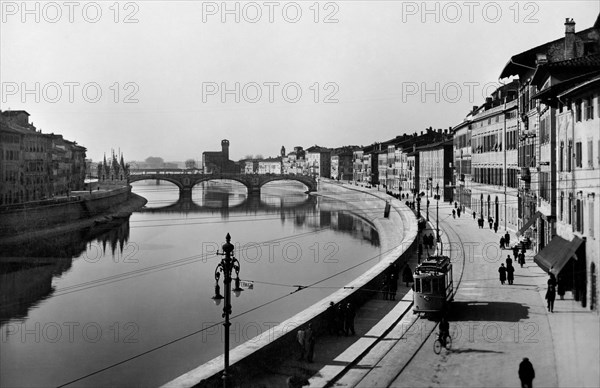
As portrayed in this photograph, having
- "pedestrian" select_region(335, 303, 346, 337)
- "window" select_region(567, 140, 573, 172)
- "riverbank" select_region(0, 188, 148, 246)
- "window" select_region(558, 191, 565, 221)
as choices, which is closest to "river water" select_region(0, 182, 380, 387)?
"riverbank" select_region(0, 188, 148, 246)

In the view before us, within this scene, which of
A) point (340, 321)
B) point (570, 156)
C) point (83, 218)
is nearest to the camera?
point (340, 321)

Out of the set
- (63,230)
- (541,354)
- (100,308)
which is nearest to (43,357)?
(100,308)

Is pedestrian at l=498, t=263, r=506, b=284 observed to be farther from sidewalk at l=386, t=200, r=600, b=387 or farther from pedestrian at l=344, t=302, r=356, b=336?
pedestrian at l=344, t=302, r=356, b=336

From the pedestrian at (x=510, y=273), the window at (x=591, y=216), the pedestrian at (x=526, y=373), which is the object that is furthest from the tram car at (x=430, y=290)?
the pedestrian at (x=526, y=373)

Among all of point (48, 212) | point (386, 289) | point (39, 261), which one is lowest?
point (39, 261)

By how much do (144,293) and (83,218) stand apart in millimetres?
38325

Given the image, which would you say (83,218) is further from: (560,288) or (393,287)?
(560,288)

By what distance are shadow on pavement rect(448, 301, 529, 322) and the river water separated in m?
6.12

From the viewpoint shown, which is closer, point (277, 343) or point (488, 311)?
point (277, 343)

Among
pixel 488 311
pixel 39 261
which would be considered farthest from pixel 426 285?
pixel 39 261

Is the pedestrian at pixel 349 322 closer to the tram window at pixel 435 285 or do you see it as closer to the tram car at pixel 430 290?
the tram car at pixel 430 290

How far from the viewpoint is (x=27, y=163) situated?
72.3 metres

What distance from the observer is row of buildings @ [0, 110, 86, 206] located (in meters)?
65.1

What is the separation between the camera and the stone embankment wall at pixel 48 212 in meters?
52.8
